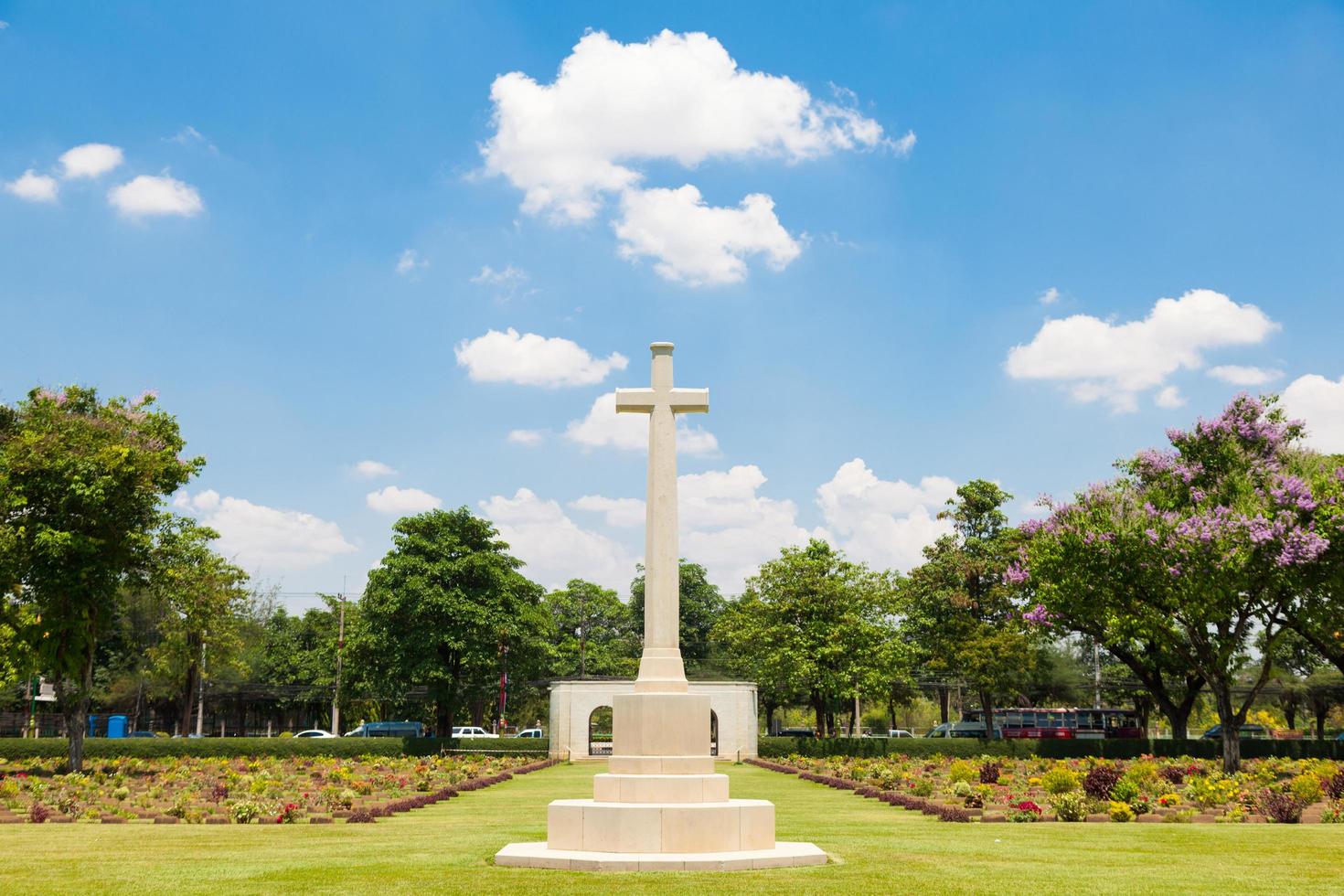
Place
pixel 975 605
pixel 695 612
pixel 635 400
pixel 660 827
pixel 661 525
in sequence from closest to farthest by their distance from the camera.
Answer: pixel 660 827 < pixel 661 525 < pixel 635 400 < pixel 975 605 < pixel 695 612

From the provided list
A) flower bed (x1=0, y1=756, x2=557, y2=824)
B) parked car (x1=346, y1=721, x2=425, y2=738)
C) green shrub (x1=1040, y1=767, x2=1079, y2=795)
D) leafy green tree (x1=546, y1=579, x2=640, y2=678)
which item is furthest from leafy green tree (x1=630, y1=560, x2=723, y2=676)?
green shrub (x1=1040, y1=767, x2=1079, y2=795)

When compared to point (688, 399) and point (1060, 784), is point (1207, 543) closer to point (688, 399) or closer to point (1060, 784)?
point (1060, 784)

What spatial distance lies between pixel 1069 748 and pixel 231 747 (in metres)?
36.0

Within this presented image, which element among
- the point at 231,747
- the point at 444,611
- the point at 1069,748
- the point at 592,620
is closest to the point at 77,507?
the point at 231,747

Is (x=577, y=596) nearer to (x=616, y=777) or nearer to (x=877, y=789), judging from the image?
(x=877, y=789)

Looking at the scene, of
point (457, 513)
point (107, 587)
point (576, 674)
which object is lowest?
point (576, 674)

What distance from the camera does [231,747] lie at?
43469mm

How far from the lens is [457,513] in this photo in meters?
52.1

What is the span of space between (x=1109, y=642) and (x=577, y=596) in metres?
51.0

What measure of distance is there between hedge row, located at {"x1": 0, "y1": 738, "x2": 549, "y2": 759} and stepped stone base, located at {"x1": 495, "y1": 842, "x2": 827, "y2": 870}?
3334 centimetres

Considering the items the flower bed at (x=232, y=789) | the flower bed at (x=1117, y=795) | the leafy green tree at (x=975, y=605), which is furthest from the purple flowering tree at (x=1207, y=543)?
the flower bed at (x=232, y=789)

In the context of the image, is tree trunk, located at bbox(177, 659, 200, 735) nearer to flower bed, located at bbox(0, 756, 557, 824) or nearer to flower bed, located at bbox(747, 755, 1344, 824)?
flower bed, located at bbox(0, 756, 557, 824)

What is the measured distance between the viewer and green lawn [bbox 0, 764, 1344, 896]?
10.6 meters

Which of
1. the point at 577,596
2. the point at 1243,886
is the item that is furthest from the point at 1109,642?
the point at 577,596
